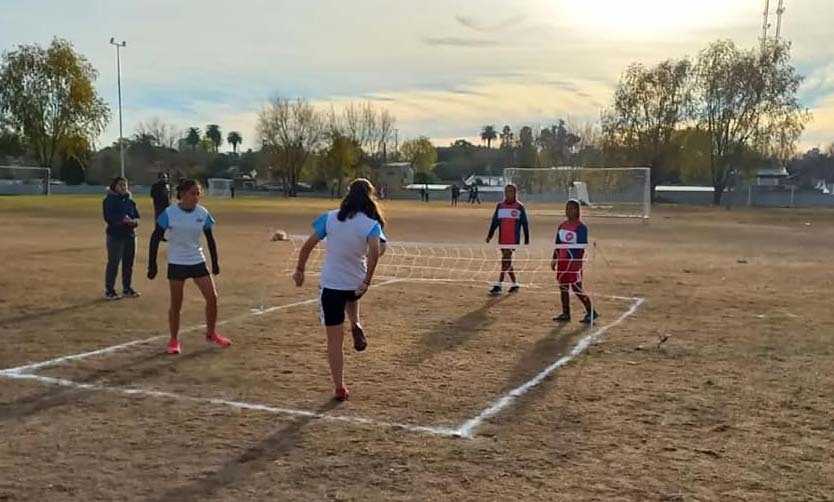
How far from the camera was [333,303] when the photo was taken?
6258mm

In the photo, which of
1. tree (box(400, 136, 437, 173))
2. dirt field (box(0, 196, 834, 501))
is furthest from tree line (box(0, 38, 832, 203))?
dirt field (box(0, 196, 834, 501))

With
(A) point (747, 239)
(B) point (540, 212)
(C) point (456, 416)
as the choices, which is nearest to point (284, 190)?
(B) point (540, 212)

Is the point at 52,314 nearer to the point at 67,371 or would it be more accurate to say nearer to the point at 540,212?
the point at 67,371

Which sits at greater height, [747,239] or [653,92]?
[653,92]

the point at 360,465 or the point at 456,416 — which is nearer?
the point at 360,465

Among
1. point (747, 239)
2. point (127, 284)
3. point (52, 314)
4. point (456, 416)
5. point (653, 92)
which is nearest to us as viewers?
point (456, 416)

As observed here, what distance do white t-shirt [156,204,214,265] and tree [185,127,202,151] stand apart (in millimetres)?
118192

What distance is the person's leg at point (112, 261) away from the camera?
38.9 ft

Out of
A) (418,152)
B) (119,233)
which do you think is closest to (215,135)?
(418,152)

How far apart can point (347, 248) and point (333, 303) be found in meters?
0.46

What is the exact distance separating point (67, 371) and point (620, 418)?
4.98 meters

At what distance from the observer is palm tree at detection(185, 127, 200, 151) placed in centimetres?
12380

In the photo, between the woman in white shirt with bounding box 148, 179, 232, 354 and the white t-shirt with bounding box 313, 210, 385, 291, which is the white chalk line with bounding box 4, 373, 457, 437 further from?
the woman in white shirt with bounding box 148, 179, 232, 354

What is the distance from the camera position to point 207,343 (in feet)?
28.2
